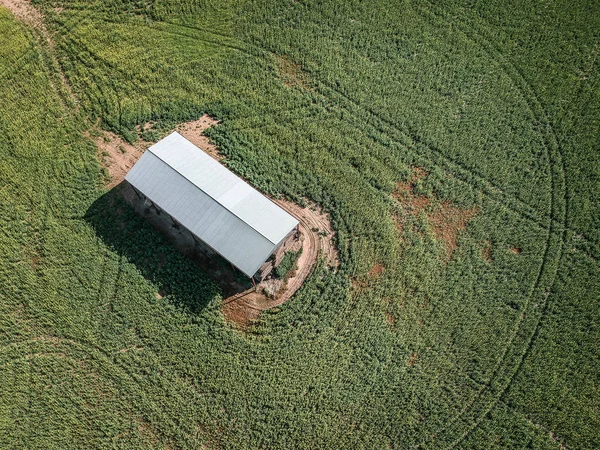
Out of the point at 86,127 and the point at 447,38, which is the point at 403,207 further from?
the point at 86,127

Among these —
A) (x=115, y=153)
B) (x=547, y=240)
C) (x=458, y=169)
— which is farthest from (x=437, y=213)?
(x=115, y=153)

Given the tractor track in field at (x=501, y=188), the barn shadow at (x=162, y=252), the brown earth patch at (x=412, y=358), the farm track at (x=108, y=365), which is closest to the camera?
the farm track at (x=108, y=365)

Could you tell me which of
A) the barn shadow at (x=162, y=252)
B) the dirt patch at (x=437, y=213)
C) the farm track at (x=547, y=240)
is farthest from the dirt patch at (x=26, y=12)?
the farm track at (x=547, y=240)

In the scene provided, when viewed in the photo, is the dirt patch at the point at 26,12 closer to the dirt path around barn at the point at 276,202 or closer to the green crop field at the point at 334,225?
the green crop field at the point at 334,225

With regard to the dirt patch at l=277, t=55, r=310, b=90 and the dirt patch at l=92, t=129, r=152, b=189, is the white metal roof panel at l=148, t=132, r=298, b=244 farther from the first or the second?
the dirt patch at l=277, t=55, r=310, b=90

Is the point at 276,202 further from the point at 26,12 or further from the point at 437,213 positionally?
the point at 26,12

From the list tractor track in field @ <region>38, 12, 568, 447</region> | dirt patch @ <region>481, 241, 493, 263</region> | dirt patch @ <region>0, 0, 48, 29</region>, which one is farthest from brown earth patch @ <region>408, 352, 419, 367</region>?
dirt patch @ <region>0, 0, 48, 29</region>
